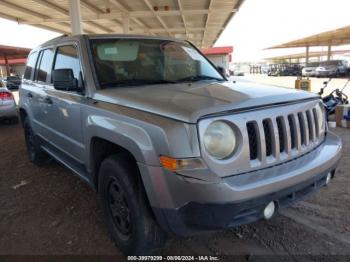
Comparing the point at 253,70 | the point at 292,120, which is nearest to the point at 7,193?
the point at 292,120

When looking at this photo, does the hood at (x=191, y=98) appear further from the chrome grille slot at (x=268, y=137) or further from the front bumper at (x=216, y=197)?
the front bumper at (x=216, y=197)

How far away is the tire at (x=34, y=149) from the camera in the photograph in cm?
533

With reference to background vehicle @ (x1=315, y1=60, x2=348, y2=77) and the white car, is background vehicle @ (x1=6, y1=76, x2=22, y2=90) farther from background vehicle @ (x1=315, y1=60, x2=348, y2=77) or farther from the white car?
the white car

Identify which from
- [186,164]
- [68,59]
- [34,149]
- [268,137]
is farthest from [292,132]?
[34,149]

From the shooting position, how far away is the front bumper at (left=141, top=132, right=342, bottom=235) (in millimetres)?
2131

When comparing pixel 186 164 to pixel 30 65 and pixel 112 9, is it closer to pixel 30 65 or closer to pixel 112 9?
pixel 30 65

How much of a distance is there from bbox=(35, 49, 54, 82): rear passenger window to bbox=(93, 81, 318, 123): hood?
1636 millimetres

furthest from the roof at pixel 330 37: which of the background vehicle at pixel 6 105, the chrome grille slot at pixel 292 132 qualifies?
the chrome grille slot at pixel 292 132

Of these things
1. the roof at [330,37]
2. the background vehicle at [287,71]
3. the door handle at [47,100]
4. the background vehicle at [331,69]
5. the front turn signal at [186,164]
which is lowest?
the background vehicle at [287,71]

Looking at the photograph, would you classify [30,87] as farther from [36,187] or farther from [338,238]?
[338,238]

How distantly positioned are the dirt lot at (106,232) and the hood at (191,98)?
129cm

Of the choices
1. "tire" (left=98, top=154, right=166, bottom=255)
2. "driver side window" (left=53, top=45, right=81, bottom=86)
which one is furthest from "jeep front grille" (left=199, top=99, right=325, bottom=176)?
"driver side window" (left=53, top=45, right=81, bottom=86)

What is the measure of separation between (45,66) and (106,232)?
250cm

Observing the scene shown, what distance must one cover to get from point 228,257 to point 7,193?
3130mm
